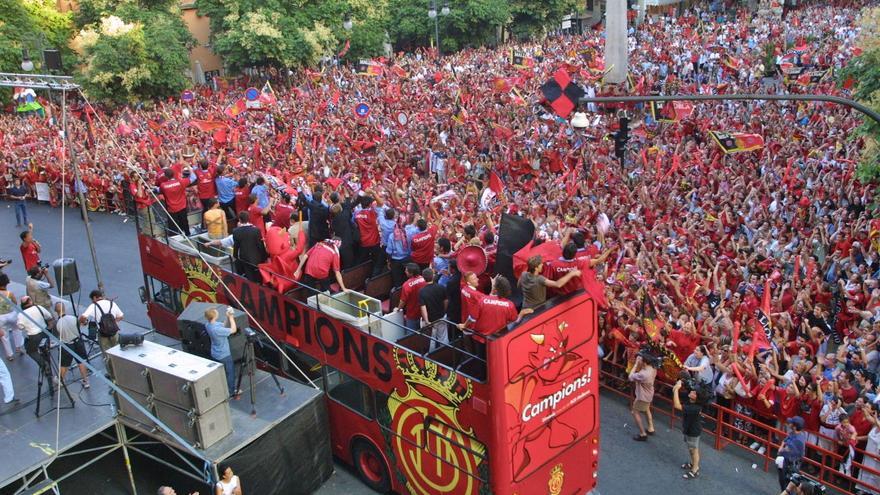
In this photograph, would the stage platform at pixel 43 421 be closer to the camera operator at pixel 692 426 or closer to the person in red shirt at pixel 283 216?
the person in red shirt at pixel 283 216

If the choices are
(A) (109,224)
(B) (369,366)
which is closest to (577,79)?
(A) (109,224)

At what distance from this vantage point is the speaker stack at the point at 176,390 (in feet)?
30.8

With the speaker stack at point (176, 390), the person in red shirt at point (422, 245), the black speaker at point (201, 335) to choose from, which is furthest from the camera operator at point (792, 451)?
the black speaker at point (201, 335)

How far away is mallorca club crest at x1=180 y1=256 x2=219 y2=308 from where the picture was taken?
12625 millimetres

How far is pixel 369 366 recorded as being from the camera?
32.9 feet

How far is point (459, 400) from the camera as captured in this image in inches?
347

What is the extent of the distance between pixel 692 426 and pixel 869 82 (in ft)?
32.8

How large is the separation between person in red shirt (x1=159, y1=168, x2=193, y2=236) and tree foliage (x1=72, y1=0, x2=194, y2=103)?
83.1ft

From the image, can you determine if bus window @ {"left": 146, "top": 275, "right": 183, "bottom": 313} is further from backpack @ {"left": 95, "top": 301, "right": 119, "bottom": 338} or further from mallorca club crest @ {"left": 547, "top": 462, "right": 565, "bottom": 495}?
mallorca club crest @ {"left": 547, "top": 462, "right": 565, "bottom": 495}

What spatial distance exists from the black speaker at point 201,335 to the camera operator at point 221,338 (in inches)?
3.2

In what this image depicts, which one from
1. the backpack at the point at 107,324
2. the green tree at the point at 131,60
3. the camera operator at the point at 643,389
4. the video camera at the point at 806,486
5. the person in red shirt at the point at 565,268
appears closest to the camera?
the video camera at the point at 806,486

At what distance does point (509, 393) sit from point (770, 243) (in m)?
8.58

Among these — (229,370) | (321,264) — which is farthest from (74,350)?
(321,264)

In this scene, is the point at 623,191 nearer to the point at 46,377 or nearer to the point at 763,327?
the point at 763,327
